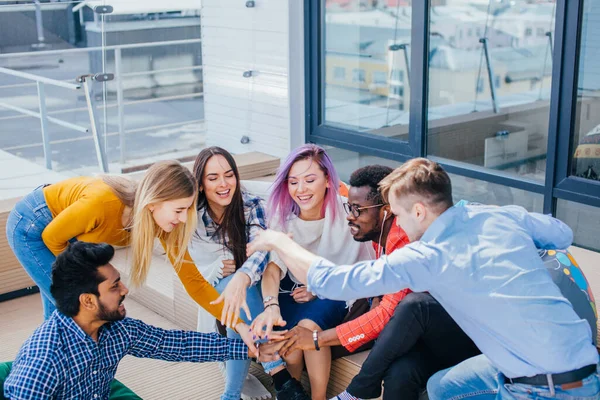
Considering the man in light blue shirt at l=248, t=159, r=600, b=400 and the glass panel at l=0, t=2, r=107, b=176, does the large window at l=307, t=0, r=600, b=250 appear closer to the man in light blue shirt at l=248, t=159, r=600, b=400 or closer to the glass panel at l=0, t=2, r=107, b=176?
the man in light blue shirt at l=248, t=159, r=600, b=400

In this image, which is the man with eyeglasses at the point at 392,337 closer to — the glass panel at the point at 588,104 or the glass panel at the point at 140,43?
the glass panel at the point at 588,104

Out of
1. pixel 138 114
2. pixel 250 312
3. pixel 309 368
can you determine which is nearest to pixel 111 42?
pixel 250 312

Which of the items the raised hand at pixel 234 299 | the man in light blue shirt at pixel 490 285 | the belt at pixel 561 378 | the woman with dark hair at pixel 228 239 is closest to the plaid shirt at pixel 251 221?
the woman with dark hair at pixel 228 239

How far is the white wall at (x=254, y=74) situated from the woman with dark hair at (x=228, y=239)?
7.17 ft

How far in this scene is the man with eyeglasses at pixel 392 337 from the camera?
8.68 ft

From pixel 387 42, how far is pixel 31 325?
8.76 feet

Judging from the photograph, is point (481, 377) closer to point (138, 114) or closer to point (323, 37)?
point (323, 37)

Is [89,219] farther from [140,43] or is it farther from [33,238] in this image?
[140,43]

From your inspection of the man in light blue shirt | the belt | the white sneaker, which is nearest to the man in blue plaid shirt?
the man in light blue shirt

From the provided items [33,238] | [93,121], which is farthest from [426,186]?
[93,121]

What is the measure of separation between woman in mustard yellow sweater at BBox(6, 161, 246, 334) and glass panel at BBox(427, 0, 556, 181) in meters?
2.04

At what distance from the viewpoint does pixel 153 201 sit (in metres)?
2.77

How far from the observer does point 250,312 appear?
3211mm

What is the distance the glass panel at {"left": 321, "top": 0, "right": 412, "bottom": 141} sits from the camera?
4.76 m
